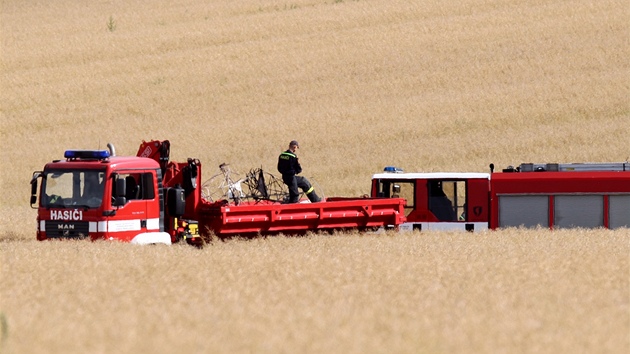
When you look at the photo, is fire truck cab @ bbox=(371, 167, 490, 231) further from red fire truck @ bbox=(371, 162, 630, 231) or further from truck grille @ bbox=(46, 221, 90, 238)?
truck grille @ bbox=(46, 221, 90, 238)

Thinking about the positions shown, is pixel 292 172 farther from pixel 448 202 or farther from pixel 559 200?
pixel 559 200

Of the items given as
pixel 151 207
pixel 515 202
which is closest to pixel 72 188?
pixel 151 207

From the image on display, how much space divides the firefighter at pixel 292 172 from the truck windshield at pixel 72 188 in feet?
12.1

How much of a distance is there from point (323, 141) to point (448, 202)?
48.6 ft

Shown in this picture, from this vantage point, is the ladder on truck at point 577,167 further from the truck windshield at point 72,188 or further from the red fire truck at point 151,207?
the truck windshield at point 72,188

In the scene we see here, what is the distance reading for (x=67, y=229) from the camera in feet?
60.5

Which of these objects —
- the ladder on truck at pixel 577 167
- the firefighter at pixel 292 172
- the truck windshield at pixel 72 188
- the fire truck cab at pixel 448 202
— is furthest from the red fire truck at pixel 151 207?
the ladder on truck at pixel 577 167

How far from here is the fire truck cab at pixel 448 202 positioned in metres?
23.7

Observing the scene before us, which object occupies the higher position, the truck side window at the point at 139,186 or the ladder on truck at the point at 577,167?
the ladder on truck at the point at 577,167

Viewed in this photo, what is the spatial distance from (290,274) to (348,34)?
1516 inches

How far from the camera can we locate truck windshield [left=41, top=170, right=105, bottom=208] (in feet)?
60.2

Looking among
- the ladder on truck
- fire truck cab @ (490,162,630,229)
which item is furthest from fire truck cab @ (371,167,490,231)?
the ladder on truck

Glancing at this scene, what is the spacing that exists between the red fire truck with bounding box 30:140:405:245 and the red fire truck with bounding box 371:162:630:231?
8.30ft

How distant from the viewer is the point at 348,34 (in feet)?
170
